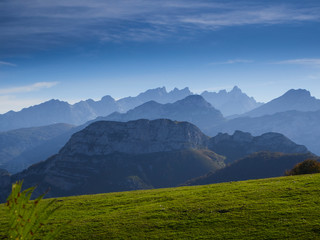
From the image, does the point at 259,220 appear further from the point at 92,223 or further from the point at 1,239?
the point at 1,239

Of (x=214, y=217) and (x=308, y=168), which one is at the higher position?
(x=214, y=217)

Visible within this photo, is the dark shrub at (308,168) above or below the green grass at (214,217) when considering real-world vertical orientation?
below

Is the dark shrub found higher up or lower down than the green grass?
lower down

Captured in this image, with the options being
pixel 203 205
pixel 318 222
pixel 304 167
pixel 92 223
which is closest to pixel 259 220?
pixel 318 222

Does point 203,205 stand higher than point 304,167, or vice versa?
point 203,205

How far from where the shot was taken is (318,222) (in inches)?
955

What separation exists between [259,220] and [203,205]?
8.52m

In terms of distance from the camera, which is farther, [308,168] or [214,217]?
[308,168]

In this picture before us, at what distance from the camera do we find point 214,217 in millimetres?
29422

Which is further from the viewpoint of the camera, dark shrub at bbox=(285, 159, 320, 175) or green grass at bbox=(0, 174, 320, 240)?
dark shrub at bbox=(285, 159, 320, 175)

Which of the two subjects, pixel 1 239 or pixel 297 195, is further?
pixel 297 195

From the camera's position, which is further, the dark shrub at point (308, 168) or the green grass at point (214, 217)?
the dark shrub at point (308, 168)

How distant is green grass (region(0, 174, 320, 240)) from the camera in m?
25.0

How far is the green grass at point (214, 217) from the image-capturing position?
25.0 m
